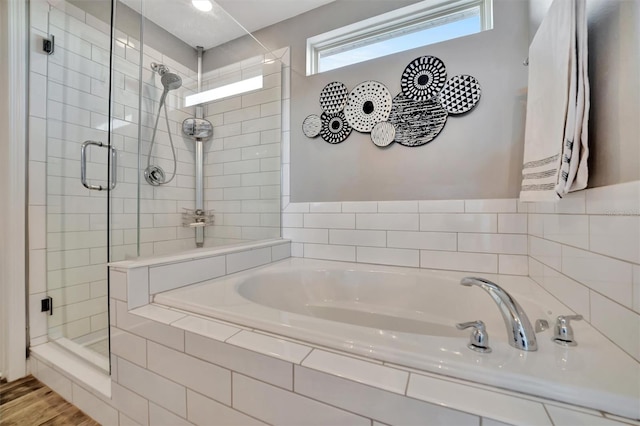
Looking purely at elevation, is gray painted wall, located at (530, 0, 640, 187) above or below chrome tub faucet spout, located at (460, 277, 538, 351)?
above

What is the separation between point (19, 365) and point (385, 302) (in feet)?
6.90

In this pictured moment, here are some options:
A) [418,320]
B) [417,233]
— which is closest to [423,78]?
[417,233]

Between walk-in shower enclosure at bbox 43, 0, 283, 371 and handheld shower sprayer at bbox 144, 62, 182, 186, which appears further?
handheld shower sprayer at bbox 144, 62, 182, 186

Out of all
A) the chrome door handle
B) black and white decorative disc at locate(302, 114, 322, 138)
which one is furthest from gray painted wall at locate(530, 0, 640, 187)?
the chrome door handle

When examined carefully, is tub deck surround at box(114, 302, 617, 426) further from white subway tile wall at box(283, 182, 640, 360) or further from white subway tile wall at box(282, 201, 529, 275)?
white subway tile wall at box(282, 201, 529, 275)

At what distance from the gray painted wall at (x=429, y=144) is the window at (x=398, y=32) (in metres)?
0.07

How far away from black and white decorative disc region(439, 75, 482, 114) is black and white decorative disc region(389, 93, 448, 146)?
0.15 feet

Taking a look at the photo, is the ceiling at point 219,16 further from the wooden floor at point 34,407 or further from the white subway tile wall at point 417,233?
the wooden floor at point 34,407

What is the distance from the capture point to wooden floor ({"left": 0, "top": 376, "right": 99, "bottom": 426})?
1.15 metres

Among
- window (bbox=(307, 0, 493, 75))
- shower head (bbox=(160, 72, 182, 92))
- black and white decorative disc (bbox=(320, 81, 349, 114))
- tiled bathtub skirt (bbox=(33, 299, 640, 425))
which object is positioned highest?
window (bbox=(307, 0, 493, 75))

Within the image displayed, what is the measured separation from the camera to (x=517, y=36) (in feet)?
4.71

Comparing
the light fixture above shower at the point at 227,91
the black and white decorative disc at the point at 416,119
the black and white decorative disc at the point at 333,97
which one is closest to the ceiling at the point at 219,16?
the light fixture above shower at the point at 227,91

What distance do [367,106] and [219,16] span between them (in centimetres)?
136

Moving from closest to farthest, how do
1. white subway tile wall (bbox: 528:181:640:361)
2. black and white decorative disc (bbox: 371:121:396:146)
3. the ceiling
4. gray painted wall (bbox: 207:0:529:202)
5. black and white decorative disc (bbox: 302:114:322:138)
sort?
1. white subway tile wall (bbox: 528:181:640:361)
2. gray painted wall (bbox: 207:0:529:202)
3. black and white decorative disc (bbox: 371:121:396:146)
4. the ceiling
5. black and white decorative disc (bbox: 302:114:322:138)
